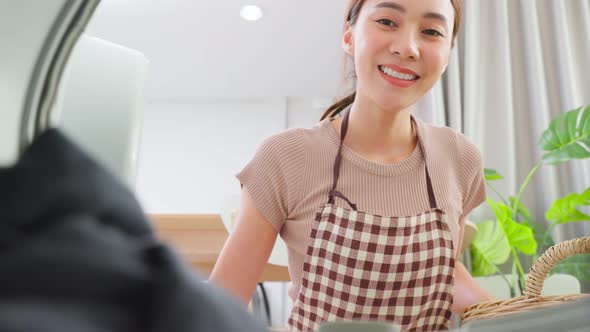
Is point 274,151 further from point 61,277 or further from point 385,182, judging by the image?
point 61,277

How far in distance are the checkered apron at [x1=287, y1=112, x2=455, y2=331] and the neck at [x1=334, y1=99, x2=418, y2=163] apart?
128 millimetres

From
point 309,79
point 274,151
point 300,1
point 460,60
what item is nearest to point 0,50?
point 274,151

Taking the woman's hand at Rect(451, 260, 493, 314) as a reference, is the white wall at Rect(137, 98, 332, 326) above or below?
above

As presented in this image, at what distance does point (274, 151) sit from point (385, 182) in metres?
0.18

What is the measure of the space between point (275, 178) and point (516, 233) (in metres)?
1.64

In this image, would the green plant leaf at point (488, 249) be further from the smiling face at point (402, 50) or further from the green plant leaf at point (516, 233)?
the smiling face at point (402, 50)

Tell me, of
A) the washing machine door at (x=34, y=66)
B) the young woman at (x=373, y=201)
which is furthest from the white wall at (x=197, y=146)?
the washing machine door at (x=34, y=66)

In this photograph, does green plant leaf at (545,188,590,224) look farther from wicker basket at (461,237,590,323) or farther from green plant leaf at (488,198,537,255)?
wicker basket at (461,237,590,323)

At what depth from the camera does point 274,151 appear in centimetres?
91

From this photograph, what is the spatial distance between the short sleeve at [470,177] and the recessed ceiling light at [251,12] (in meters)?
2.90

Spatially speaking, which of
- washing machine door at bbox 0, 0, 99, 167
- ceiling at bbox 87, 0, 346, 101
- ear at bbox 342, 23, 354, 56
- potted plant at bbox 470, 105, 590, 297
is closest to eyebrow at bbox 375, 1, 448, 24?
ear at bbox 342, 23, 354, 56

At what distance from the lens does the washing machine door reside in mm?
214

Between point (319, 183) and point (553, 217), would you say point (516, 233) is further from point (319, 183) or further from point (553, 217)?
point (319, 183)

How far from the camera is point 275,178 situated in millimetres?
898
